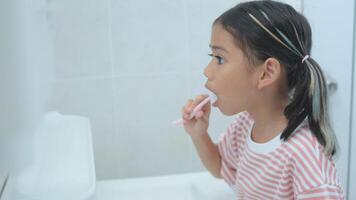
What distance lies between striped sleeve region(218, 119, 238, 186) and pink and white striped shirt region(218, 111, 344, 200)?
0.02 meters

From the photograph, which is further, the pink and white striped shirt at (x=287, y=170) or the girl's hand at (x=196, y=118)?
the girl's hand at (x=196, y=118)

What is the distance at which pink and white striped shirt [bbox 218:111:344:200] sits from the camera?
677 millimetres

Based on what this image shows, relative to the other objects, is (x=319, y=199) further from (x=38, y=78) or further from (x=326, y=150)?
(x=38, y=78)

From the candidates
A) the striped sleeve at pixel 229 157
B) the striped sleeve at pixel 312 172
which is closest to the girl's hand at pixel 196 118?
the striped sleeve at pixel 229 157

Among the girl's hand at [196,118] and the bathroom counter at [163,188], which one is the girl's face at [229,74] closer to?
the girl's hand at [196,118]

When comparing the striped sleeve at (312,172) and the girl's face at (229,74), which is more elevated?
the girl's face at (229,74)

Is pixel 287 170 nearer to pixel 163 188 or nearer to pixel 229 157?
pixel 229 157

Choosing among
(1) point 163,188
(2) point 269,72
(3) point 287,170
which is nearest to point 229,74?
(2) point 269,72

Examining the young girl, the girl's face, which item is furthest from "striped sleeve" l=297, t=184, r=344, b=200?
the girl's face

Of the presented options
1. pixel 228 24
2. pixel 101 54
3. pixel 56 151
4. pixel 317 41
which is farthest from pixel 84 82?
pixel 317 41

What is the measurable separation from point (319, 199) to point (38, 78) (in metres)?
0.54

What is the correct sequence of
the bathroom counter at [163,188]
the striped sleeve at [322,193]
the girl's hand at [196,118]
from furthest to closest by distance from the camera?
the bathroom counter at [163,188]
the girl's hand at [196,118]
the striped sleeve at [322,193]

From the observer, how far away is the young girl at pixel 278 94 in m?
0.69

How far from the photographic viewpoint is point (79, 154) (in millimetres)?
752
